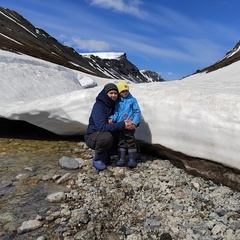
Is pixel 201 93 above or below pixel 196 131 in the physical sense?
above

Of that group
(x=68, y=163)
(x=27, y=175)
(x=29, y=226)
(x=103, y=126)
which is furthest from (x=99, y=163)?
(x=29, y=226)

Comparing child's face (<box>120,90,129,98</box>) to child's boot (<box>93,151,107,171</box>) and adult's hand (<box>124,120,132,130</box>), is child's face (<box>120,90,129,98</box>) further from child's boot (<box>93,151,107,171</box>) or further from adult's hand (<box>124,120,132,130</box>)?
child's boot (<box>93,151,107,171</box>)

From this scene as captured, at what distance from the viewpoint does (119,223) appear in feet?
14.5

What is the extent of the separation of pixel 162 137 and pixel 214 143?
4.48 feet

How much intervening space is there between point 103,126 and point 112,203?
180 cm

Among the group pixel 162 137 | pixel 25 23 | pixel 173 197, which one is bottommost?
pixel 173 197

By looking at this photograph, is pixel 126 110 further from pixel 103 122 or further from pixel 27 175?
pixel 27 175

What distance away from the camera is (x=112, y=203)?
4984 millimetres

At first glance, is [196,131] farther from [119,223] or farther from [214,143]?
[119,223]

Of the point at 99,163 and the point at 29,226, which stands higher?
the point at 99,163

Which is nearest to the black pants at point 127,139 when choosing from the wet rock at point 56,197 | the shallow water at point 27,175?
the shallow water at point 27,175

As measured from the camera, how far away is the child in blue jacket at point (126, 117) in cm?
649

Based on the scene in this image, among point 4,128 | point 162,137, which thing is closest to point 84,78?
point 4,128

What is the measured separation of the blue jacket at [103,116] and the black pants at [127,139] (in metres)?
0.37
